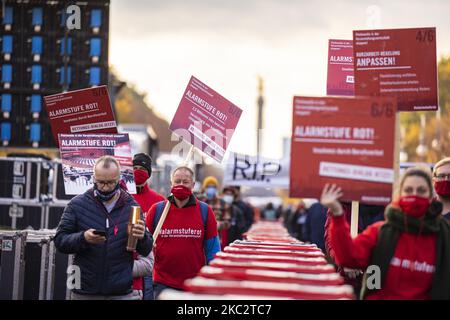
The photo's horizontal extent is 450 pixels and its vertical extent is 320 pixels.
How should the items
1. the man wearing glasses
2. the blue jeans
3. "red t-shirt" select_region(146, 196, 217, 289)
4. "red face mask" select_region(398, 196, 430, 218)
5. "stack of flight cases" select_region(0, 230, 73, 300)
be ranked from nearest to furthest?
"red face mask" select_region(398, 196, 430, 218), the man wearing glasses, "red t-shirt" select_region(146, 196, 217, 289), the blue jeans, "stack of flight cases" select_region(0, 230, 73, 300)

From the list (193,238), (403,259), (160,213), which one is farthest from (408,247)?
(160,213)

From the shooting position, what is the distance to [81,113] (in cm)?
1080

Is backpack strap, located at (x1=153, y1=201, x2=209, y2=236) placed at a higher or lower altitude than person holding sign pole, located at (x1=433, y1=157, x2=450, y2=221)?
lower

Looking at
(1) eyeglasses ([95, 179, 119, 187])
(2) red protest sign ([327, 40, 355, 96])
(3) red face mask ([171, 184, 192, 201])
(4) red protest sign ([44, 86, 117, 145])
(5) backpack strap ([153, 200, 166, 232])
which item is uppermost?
(2) red protest sign ([327, 40, 355, 96])

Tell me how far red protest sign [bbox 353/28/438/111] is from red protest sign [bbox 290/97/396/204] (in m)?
1.33

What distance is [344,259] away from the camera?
652cm

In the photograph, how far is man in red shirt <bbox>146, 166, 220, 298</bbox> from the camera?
Result: 9891mm

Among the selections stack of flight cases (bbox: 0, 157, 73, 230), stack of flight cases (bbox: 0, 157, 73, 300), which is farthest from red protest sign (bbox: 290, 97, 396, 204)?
stack of flight cases (bbox: 0, 157, 73, 230)

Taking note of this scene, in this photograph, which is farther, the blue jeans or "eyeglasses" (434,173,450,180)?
the blue jeans

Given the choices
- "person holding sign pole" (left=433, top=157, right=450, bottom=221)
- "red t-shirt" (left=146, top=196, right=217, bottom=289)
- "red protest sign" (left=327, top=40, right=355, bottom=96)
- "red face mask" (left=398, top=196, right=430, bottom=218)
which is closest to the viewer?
"red face mask" (left=398, top=196, right=430, bottom=218)

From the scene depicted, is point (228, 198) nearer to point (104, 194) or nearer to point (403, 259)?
point (104, 194)

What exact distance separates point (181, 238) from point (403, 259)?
378 centimetres

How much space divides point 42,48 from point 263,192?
14.0 m

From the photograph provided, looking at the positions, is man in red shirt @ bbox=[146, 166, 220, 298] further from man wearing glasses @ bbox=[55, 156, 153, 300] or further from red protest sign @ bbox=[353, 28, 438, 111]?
red protest sign @ bbox=[353, 28, 438, 111]
